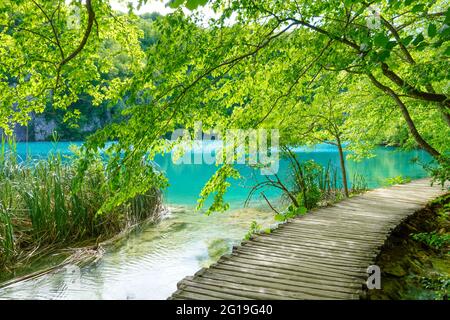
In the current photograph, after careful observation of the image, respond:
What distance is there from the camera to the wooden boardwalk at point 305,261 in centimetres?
373

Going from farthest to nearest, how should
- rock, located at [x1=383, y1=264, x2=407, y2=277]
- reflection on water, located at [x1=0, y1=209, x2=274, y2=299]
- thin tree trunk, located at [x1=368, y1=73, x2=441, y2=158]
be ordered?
1. thin tree trunk, located at [x1=368, y1=73, x2=441, y2=158]
2. reflection on water, located at [x1=0, y1=209, x2=274, y2=299]
3. rock, located at [x1=383, y1=264, x2=407, y2=277]

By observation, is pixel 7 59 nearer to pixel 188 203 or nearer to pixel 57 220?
pixel 57 220

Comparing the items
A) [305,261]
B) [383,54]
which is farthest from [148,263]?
[383,54]

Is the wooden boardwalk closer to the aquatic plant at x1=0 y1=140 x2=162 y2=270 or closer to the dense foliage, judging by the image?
the dense foliage

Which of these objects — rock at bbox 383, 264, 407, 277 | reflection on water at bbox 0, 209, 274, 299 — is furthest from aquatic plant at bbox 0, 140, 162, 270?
rock at bbox 383, 264, 407, 277

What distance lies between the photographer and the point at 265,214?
1061 centimetres

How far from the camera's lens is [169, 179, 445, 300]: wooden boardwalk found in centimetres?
373

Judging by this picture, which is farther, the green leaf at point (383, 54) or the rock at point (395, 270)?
the rock at point (395, 270)

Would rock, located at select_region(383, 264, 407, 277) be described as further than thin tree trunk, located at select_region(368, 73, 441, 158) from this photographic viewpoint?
No

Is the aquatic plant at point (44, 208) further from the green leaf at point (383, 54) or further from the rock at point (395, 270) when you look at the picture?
the green leaf at point (383, 54)

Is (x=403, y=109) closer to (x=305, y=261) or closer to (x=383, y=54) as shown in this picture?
(x=305, y=261)

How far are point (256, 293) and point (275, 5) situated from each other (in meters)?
3.05

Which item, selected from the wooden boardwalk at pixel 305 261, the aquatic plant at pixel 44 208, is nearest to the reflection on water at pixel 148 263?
the aquatic plant at pixel 44 208

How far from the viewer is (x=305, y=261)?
4.52m
